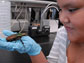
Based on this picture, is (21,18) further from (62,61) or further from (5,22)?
(62,61)

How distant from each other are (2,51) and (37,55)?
0.32 metres

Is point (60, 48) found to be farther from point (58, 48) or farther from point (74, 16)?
point (74, 16)

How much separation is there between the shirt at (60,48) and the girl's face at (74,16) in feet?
0.80

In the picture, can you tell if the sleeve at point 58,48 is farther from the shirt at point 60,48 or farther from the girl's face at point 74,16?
the girl's face at point 74,16

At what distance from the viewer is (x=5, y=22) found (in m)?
1.13

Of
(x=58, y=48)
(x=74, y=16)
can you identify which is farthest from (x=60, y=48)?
(x=74, y=16)

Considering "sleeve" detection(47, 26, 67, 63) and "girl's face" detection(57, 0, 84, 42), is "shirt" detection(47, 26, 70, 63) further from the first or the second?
"girl's face" detection(57, 0, 84, 42)

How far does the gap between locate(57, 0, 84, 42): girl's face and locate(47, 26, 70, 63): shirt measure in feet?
0.80

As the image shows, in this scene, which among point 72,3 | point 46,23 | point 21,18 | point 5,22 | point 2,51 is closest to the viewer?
point 72,3

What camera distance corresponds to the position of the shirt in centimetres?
70

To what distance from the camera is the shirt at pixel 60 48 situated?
698mm

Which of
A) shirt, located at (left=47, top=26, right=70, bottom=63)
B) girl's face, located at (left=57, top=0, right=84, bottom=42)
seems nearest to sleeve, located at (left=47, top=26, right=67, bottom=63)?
shirt, located at (left=47, top=26, right=70, bottom=63)

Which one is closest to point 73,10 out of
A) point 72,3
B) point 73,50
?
point 72,3

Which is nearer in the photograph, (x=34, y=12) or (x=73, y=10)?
(x=73, y=10)
